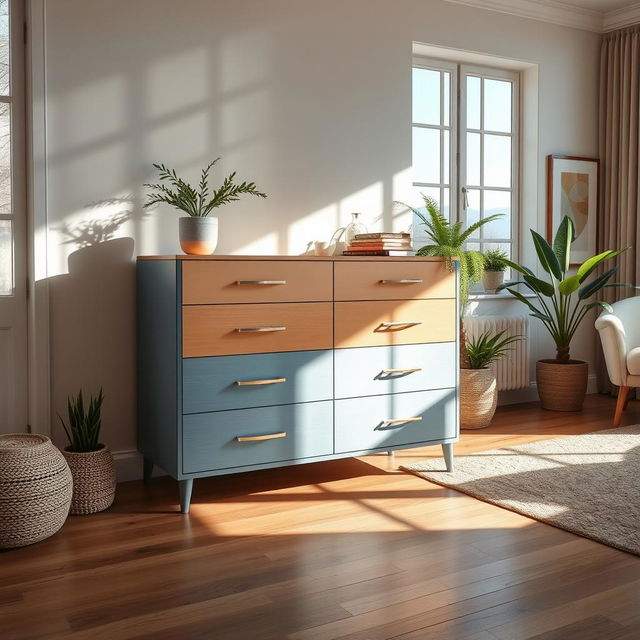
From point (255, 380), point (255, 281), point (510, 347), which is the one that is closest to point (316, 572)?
point (255, 380)

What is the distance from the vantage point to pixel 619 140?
4.98 metres

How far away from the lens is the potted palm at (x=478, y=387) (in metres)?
4.20

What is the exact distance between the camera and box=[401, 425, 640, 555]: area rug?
2.68 m

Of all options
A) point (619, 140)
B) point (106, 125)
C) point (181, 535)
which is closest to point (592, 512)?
point (181, 535)

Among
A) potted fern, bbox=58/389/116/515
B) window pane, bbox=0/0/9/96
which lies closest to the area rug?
potted fern, bbox=58/389/116/515

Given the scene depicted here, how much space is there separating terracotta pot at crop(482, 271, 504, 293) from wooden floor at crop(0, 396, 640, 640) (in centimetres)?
185

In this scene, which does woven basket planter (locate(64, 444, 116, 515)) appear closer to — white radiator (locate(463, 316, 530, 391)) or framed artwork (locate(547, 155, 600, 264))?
white radiator (locate(463, 316, 530, 391))

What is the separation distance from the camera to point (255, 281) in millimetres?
2857

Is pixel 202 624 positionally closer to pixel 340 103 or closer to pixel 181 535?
pixel 181 535

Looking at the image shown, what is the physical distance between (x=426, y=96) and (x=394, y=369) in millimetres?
2070

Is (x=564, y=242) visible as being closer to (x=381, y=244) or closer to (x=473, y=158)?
(x=473, y=158)

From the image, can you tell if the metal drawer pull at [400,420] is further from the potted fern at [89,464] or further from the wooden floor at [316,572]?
the potted fern at [89,464]

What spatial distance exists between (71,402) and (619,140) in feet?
12.4

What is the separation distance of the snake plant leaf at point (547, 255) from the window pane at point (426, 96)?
0.92 m
